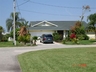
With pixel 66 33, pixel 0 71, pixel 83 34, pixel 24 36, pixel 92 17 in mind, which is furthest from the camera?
pixel 66 33

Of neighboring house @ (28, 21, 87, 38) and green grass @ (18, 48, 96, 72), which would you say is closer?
green grass @ (18, 48, 96, 72)

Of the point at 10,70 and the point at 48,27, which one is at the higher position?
the point at 48,27

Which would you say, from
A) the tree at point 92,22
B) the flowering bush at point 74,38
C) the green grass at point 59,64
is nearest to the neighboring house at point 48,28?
the tree at point 92,22

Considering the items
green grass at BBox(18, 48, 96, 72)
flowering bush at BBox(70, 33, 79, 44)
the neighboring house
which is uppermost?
the neighboring house

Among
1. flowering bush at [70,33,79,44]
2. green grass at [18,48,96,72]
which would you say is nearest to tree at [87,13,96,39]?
flowering bush at [70,33,79,44]

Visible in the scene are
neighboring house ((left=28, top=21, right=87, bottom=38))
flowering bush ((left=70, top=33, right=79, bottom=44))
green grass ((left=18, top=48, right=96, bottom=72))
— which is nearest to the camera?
green grass ((left=18, top=48, right=96, bottom=72))

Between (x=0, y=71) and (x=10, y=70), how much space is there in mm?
534

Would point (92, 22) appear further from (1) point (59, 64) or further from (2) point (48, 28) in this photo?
(1) point (59, 64)

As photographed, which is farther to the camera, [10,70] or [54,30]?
[54,30]

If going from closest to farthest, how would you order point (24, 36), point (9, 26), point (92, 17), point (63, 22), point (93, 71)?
1. point (93, 71)
2. point (24, 36)
3. point (92, 17)
4. point (63, 22)
5. point (9, 26)

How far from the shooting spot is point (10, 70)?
1081cm

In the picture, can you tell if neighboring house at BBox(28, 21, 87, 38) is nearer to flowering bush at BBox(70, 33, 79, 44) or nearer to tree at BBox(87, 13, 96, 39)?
tree at BBox(87, 13, 96, 39)

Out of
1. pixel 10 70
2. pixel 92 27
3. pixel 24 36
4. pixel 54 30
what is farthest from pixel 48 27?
pixel 10 70

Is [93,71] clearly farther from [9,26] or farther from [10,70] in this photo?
[9,26]
